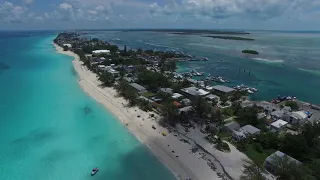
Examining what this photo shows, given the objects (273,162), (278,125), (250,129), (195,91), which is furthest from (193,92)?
(273,162)

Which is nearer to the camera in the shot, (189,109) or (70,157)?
(70,157)

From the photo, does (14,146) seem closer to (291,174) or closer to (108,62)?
(291,174)

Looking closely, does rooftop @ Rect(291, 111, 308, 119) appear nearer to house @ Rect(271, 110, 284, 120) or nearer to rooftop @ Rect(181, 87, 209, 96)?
house @ Rect(271, 110, 284, 120)

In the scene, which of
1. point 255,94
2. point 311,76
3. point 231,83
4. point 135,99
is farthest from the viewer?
point 311,76

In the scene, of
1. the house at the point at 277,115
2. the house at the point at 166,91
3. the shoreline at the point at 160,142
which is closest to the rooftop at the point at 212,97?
the house at the point at 166,91

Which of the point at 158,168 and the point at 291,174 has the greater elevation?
the point at 291,174

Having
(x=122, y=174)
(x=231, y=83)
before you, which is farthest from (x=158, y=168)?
(x=231, y=83)

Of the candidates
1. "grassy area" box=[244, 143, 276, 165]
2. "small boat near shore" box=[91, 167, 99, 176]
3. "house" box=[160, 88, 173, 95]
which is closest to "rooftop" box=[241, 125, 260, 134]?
"grassy area" box=[244, 143, 276, 165]
